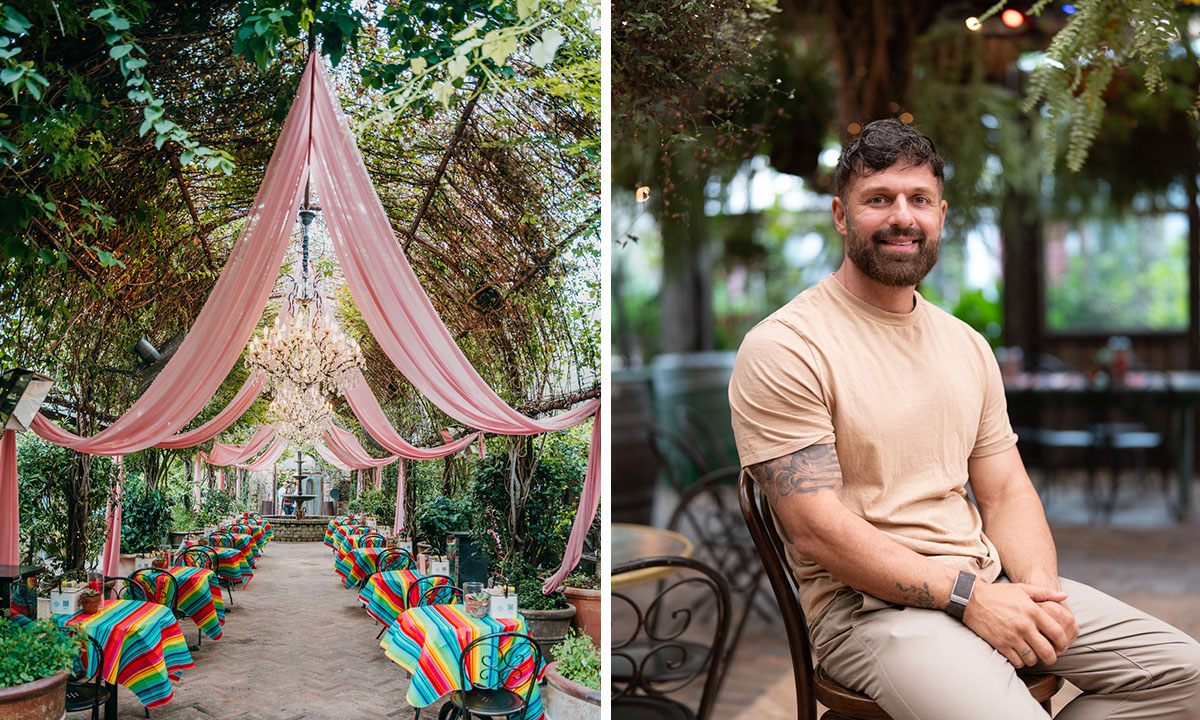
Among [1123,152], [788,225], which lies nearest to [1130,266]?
[1123,152]

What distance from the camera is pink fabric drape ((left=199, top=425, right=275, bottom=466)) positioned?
6.75 ft

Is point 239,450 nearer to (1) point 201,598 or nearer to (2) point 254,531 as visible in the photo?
(2) point 254,531

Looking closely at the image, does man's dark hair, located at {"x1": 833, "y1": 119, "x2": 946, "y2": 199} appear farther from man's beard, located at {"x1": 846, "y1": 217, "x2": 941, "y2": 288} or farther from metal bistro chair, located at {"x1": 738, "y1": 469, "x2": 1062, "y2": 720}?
metal bistro chair, located at {"x1": 738, "y1": 469, "x2": 1062, "y2": 720}

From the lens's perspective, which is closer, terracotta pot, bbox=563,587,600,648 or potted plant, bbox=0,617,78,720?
potted plant, bbox=0,617,78,720

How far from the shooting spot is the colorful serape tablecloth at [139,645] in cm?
193

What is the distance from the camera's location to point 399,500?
2107mm

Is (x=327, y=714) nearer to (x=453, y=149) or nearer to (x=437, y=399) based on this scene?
(x=437, y=399)

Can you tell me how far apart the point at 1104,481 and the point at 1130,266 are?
7.51 feet

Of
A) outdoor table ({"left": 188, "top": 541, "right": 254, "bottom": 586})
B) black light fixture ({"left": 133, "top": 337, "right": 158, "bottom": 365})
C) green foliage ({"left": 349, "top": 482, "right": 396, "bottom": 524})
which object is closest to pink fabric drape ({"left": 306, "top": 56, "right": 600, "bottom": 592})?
A: green foliage ({"left": 349, "top": 482, "right": 396, "bottom": 524})

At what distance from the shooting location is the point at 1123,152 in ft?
22.8

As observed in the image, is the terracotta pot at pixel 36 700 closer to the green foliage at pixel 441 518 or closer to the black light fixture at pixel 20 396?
the black light fixture at pixel 20 396

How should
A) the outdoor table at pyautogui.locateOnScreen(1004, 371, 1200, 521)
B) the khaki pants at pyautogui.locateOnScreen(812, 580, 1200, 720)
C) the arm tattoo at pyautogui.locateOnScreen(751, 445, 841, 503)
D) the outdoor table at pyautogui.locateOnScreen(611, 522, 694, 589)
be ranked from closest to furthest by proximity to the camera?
1. the khaki pants at pyautogui.locateOnScreen(812, 580, 1200, 720)
2. the arm tattoo at pyautogui.locateOnScreen(751, 445, 841, 503)
3. the outdoor table at pyautogui.locateOnScreen(611, 522, 694, 589)
4. the outdoor table at pyautogui.locateOnScreen(1004, 371, 1200, 521)

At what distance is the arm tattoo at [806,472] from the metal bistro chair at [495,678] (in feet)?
2.72

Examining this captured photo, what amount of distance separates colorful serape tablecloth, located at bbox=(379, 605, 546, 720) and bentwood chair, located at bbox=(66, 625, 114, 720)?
620 mm
